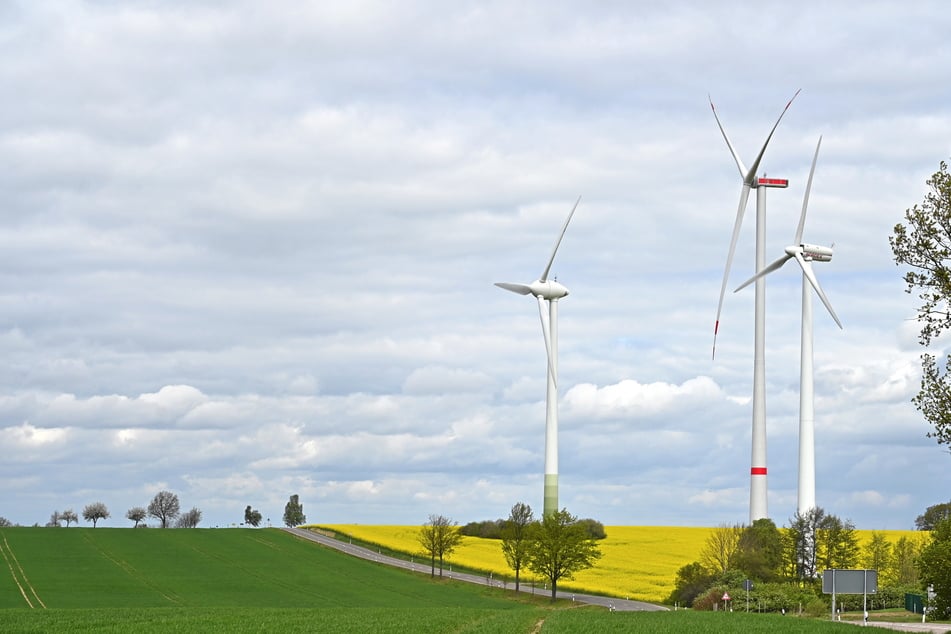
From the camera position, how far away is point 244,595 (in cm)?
11369

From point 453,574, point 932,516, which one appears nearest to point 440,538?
point 453,574

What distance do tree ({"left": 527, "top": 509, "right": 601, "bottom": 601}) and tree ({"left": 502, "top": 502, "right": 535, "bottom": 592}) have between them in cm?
143

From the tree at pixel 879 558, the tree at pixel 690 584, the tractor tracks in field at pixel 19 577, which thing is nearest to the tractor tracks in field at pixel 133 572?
the tractor tracks in field at pixel 19 577

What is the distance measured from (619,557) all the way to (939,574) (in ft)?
284

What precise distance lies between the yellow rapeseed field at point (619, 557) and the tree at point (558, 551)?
364 cm

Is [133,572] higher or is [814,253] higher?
[814,253]

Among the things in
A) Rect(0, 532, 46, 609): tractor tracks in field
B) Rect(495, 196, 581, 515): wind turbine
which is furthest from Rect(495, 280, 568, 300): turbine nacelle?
Rect(0, 532, 46, 609): tractor tracks in field

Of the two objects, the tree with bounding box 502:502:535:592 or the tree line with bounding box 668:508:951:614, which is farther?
the tree with bounding box 502:502:535:592

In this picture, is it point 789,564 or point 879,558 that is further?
point 879,558

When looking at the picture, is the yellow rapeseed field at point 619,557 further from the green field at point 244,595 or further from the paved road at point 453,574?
the green field at point 244,595

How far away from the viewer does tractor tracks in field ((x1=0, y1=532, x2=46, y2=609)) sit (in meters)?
102

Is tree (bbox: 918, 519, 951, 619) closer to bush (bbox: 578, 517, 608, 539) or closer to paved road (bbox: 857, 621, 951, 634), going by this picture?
paved road (bbox: 857, 621, 951, 634)

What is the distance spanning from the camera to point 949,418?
38.7 m

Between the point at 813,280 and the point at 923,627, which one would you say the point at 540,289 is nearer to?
the point at 813,280
